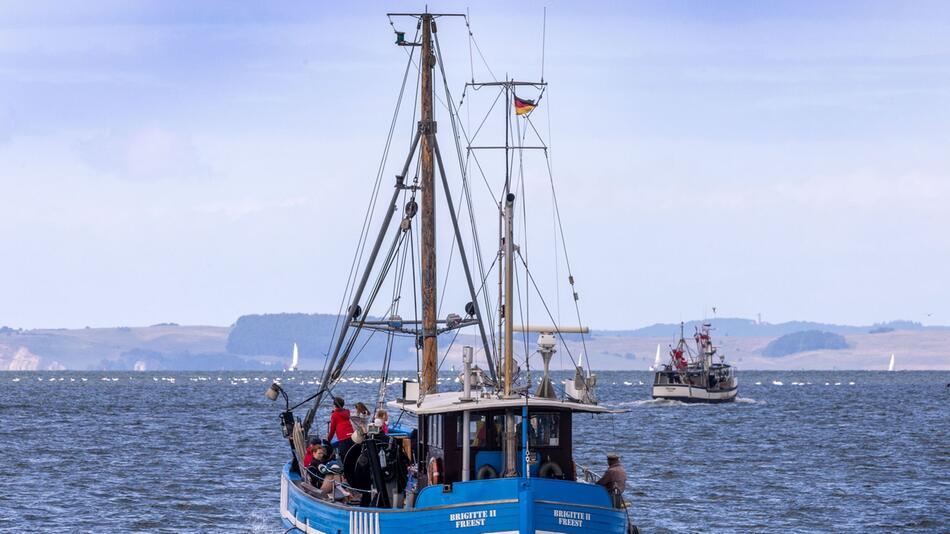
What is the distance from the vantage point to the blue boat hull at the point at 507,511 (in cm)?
3016

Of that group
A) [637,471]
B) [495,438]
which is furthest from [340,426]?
[637,471]

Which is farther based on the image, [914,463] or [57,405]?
[57,405]

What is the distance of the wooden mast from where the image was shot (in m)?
43.9

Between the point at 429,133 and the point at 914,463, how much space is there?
43.1 meters

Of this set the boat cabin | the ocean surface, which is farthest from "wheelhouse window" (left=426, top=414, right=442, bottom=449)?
the ocean surface

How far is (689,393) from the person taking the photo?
160250 mm

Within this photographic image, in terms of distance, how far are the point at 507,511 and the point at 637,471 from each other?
138ft

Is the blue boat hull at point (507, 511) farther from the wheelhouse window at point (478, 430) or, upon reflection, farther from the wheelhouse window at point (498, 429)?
the wheelhouse window at point (498, 429)

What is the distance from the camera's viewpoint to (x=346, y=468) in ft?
120

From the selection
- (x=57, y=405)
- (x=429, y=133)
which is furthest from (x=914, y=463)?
(x=57, y=405)

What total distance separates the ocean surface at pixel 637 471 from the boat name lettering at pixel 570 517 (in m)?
13.3

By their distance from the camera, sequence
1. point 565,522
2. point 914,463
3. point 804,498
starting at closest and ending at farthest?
point 565,522
point 804,498
point 914,463

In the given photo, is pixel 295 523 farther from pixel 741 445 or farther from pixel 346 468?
pixel 741 445

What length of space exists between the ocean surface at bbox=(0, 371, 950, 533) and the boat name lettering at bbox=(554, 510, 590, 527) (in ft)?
43.6
